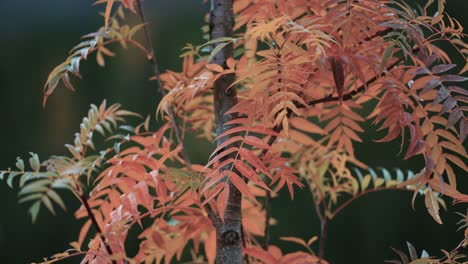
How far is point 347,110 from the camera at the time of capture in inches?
27.2

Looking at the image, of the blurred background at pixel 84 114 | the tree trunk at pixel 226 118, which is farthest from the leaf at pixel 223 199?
the blurred background at pixel 84 114

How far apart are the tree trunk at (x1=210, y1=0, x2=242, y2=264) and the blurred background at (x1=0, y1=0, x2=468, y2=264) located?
1.55 metres

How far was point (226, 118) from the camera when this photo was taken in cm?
65

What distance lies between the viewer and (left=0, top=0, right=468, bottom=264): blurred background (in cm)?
232

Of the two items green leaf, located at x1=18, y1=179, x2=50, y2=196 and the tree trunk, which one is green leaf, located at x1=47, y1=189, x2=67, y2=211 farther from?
the tree trunk

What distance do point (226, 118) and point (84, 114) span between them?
2217mm

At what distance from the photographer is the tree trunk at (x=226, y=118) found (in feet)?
2.09

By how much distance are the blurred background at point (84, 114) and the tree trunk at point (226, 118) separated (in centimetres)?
155

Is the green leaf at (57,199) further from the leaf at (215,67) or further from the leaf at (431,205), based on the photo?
the leaf at (431,205)

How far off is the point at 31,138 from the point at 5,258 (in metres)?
0.63

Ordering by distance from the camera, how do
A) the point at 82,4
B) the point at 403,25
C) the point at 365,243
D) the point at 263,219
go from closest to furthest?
1. the point at 403,25
2. the point at 263,219
3. the point at 365,243
4. the point at 82,4

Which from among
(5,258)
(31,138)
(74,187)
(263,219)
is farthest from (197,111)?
(31,138)

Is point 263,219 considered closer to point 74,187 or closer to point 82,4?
point 74,187

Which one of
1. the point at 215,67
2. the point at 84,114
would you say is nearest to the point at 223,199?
the point at 215,67
